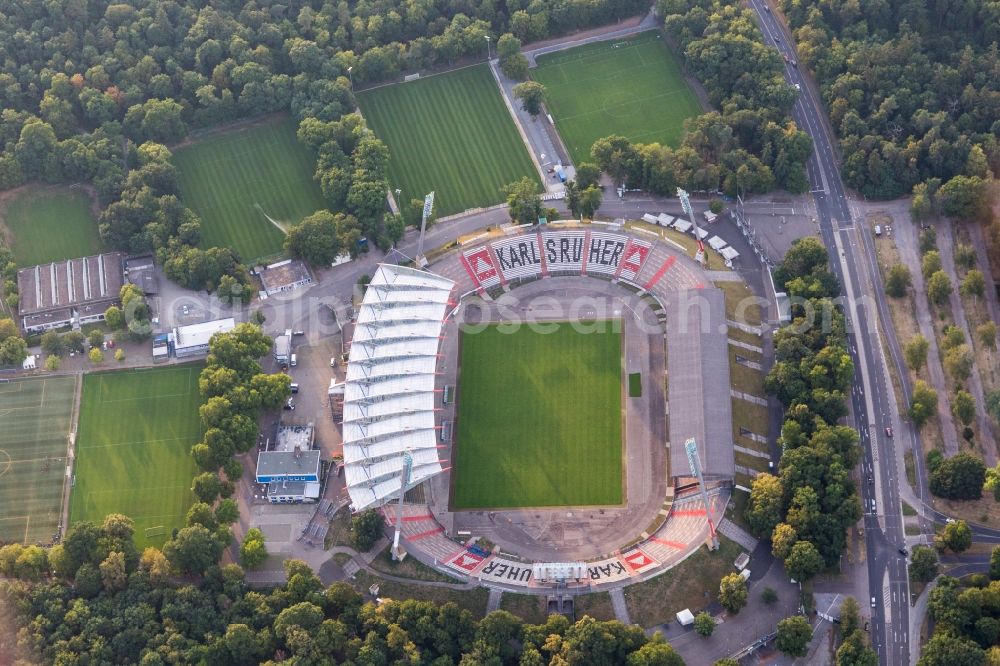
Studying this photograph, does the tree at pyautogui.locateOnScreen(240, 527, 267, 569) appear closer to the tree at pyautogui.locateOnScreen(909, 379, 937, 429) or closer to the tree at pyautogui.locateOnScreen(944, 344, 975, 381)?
the tree at pyautogui.locateOnScreen(909, 379, 937, 429)

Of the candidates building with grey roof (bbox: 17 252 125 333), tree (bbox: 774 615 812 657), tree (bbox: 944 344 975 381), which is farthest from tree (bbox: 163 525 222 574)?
tree (bbox: 944 344 975 381)

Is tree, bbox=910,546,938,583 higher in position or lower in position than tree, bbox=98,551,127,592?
lower

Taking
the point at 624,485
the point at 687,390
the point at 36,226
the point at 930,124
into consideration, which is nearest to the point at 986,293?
the point at 930,124

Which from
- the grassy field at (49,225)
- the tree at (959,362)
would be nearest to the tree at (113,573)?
the grassy field at (49,225)

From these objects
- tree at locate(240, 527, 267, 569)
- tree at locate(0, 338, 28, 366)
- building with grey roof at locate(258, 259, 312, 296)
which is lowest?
tree at locate(240, 527, 267, 569)

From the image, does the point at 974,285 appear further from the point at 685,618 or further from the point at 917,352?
the point at 685,618

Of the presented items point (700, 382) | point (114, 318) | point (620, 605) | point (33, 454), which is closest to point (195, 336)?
point (114, 318)
